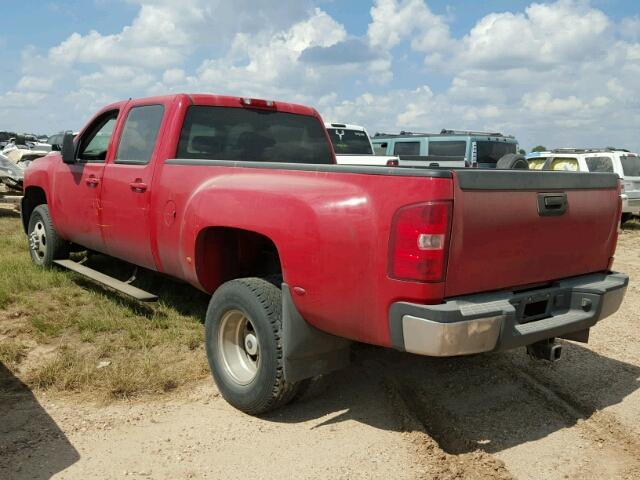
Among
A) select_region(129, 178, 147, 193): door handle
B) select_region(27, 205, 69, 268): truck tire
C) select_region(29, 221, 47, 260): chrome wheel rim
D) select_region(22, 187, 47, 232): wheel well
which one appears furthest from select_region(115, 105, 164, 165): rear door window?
select_region(22, 187, 47, 232): wheel well

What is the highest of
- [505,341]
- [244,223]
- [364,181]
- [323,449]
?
[364,181]

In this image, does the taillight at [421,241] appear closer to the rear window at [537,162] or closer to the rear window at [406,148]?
the rear window at [537,162]

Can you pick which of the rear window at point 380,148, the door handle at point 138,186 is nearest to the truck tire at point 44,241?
the door handle at point 138,186

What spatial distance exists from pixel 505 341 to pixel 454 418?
85 cm

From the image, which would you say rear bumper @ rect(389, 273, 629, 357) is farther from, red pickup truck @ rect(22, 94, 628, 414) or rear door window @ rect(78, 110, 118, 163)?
rear door window @ rect(78, 110, 118, 163)

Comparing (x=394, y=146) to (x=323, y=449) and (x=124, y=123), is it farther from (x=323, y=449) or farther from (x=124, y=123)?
(x=323, y=449)

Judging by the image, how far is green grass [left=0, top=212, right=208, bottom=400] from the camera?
4.00 meters

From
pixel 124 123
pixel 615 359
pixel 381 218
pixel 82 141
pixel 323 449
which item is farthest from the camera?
pixel 82 141

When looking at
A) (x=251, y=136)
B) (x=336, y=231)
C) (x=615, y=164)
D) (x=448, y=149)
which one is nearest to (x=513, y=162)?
(x=615, y=164)

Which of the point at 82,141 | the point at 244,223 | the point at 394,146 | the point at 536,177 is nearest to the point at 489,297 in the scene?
the point at 536,177

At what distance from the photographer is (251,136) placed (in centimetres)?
493

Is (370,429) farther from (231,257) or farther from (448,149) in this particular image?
(448,149)

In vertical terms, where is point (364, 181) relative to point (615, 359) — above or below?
above

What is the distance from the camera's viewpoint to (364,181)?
9.50 ft
